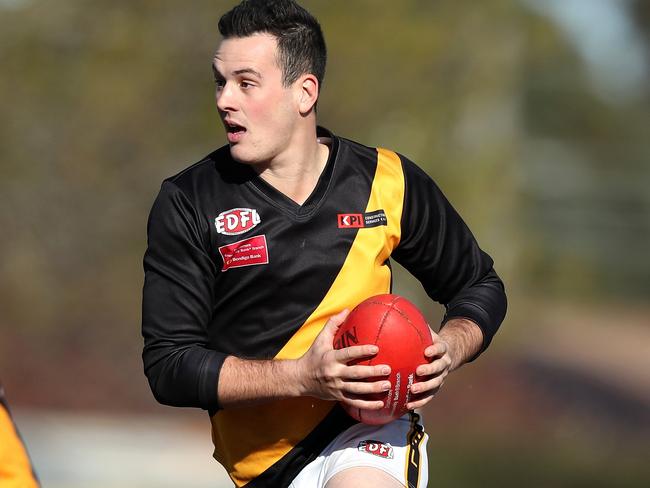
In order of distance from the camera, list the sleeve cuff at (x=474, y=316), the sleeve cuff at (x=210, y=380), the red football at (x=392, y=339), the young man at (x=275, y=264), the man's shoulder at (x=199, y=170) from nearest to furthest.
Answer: the red football at (x=392, y=339) → the sleeve cuff at (x=210, y=380) → the young man at (x=275, y=264) → the man's shoulder at (x=199, y=170) → the sleeve cuff at (x=474, y=316)

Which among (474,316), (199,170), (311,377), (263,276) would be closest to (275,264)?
(263,276)

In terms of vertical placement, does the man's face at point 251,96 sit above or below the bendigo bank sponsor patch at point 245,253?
above

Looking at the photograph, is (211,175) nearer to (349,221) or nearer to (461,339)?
(349,221)

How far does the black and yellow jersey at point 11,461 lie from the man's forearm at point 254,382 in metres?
1.43

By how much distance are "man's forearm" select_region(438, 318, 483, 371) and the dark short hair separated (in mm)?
1205

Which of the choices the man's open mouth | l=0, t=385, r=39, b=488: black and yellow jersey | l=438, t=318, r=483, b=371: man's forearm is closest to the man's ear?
the man's open mouth

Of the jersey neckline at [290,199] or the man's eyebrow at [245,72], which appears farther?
the jersey neckline at [290,199]

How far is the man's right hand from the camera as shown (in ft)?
12.6

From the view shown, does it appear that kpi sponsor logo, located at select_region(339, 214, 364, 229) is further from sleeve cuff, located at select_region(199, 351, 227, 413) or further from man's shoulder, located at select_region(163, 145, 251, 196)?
sleeve cuff, located at select_region(199, 351, 227, 413)

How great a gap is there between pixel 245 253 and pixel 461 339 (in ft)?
3.10

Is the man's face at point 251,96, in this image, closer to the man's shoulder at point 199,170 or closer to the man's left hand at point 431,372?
the man's shoulder at point 199,170

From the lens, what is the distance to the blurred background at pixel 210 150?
17984mm

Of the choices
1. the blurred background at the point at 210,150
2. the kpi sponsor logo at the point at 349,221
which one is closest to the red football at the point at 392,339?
the kpi sponsor logo at the point at 349,221

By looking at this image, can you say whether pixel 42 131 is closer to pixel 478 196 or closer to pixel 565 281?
pixel 478 196
